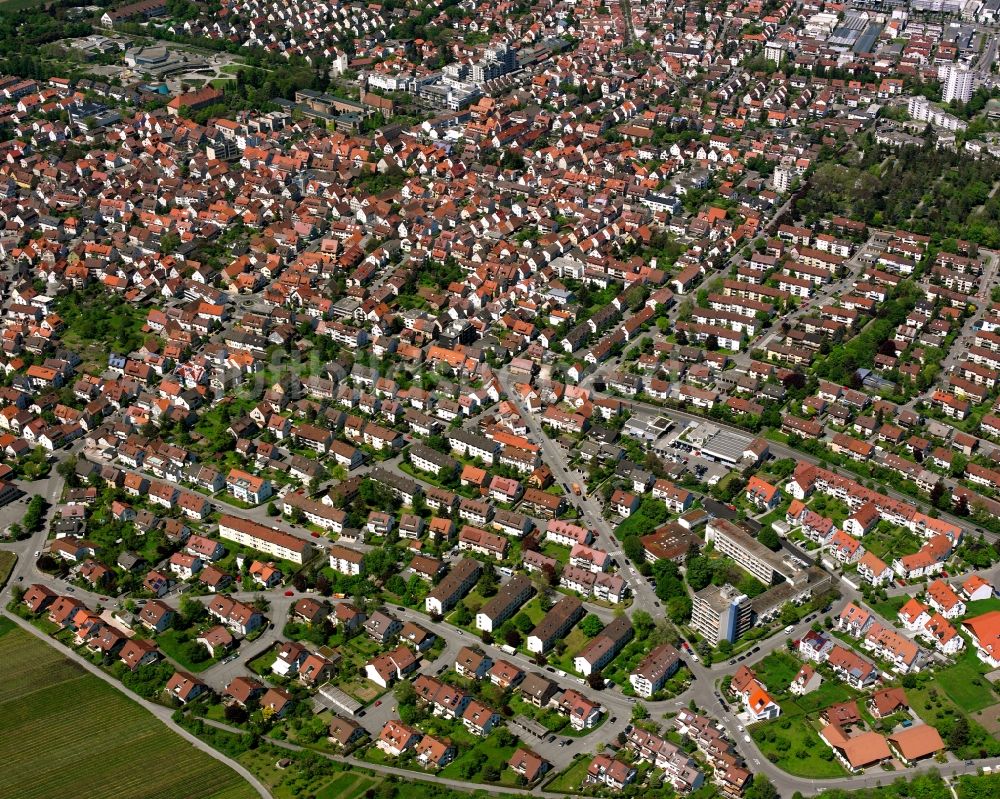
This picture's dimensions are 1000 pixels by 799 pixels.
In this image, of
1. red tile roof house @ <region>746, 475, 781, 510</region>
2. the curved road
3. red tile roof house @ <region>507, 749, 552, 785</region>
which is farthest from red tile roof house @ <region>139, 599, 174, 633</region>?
red tile roof house @ <region>746, 475, 781, 510</region>

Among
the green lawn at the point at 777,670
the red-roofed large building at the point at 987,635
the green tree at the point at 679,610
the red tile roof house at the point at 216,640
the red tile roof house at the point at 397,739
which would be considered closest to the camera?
the red tile roof house at the point at 397,739

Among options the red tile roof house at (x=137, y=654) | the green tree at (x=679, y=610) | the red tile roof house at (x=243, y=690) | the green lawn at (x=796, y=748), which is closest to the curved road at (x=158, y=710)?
the red tile roof house at (x=137, y=654)

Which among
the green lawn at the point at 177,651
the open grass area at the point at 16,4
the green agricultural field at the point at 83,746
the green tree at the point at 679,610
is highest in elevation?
the open grass area at the point at 16,4

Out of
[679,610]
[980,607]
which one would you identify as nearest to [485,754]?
[679,610]

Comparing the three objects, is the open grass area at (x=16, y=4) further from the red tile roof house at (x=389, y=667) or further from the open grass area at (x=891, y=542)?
the open grass area at (x=891, y=542)

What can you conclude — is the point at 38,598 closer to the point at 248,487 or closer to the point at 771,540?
the point at 248,487

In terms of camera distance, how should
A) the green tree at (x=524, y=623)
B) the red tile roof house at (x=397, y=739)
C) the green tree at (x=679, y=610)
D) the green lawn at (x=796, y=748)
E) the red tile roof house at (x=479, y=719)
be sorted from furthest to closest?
the green tree at (x=679, y=610)
the green tree at (x=524, y=623)
the red tile roof house at (x=479, y=719)
the red tile roof house at (x=397, y=739)
the green lawn at (x=796, y=748)

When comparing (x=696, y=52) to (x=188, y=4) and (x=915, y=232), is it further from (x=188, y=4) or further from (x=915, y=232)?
(x=188, y=4)

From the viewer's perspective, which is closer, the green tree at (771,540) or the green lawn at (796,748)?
the green lawn at (796,748)

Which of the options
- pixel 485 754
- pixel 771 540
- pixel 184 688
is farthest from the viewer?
pixel 771 540

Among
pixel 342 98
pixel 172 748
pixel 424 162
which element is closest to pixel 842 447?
pixel 172 748
